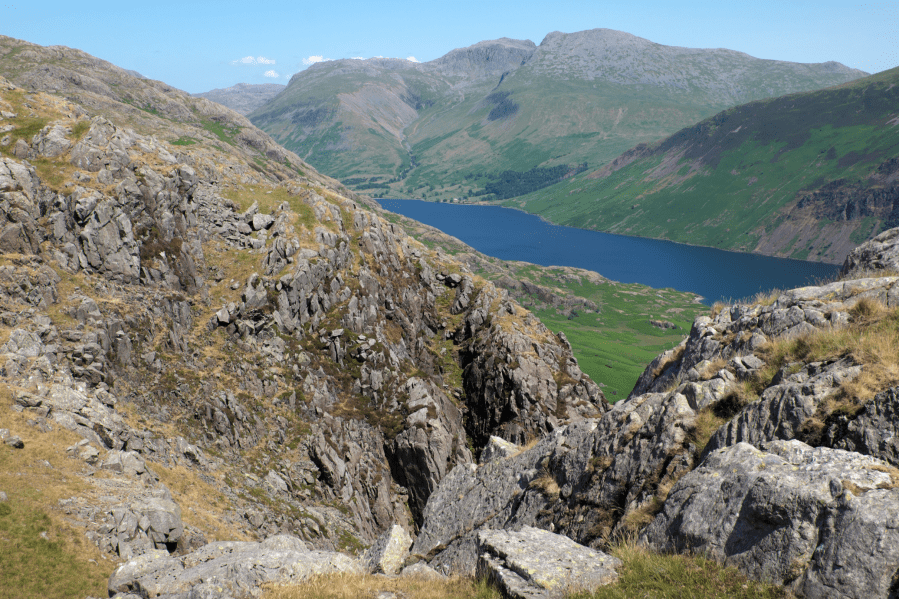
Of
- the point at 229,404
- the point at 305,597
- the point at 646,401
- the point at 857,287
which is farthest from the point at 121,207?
the point at 857,287

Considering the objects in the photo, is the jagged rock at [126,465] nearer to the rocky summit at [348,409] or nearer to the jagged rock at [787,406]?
the rocky summit at [348,409]

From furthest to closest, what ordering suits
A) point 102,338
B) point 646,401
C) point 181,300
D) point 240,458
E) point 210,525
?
point 181,300 < point 240,458 < point 102,338 < point 210,525 < point 646,401

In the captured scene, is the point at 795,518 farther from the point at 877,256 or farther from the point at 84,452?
the point at 84,452

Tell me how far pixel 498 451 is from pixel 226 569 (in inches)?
620

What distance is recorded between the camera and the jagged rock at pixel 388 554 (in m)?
19.0

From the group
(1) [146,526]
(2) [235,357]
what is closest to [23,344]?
(2) [235,357]

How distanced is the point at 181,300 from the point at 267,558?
41.6 m

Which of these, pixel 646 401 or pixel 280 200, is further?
pixel 280 200

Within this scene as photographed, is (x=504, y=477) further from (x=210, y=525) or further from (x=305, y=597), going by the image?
(x=210, y=525)

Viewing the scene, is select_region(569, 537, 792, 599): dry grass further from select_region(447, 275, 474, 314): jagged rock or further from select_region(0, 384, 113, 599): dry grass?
select_region(447, 275, 474, 314): jagged rock

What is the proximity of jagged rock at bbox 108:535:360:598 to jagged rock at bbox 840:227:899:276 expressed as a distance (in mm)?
23935

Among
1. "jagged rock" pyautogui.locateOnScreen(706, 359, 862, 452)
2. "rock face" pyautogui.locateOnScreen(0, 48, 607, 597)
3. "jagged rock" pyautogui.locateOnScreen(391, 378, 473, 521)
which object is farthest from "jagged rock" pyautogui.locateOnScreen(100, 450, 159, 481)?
"jagged rock" pyautogui.locateOnScreen(706, 359, 862, 452)

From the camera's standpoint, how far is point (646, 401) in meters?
18.6

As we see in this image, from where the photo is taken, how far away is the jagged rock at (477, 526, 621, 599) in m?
11.9
